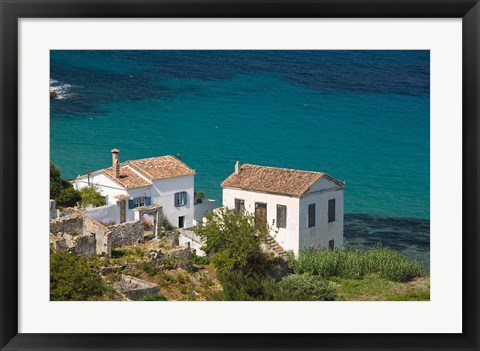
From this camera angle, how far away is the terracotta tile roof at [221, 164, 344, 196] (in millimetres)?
15547

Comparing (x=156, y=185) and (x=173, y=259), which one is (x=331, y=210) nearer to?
(x=173, y=259)

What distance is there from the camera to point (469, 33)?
324 inches

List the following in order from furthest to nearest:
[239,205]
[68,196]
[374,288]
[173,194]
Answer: [173,194], [239,205], [68,196], [374,288]

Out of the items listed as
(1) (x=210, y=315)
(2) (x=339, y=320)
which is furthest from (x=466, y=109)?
(1) (x=210, y=315)

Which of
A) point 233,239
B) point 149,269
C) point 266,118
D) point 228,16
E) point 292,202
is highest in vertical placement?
point 228,16

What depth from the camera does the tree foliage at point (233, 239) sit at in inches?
569

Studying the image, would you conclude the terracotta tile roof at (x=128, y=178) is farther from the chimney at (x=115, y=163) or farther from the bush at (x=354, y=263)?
the bush at (x=354, y=263)

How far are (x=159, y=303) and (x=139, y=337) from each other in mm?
455

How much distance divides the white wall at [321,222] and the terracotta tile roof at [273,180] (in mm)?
216

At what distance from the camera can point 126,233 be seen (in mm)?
15172

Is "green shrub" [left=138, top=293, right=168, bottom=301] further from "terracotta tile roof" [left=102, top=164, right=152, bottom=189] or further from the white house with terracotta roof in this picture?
"terracotta tile roof" [left=102, top=164, right=152, bottom=189]

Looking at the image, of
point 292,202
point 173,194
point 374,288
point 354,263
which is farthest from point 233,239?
point 374,288

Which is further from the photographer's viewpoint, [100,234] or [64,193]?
[64,193]

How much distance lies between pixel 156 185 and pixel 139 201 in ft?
1.58
